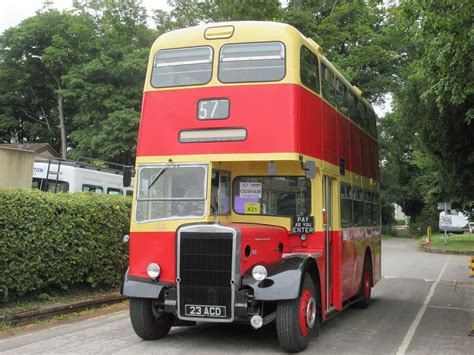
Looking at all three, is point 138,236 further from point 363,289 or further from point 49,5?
point 49,5

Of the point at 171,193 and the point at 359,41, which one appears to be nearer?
the point at 171,193

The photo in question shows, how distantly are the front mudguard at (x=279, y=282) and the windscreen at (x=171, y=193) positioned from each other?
1221mm

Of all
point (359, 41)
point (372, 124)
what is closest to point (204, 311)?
point (372, 124)

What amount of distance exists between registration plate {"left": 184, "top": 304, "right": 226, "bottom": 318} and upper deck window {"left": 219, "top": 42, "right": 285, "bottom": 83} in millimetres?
3158

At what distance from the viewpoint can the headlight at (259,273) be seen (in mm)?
6891

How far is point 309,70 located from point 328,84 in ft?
3.88

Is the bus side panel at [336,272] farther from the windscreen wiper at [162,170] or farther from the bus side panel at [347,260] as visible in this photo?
the windscreen wiper at [162,170]

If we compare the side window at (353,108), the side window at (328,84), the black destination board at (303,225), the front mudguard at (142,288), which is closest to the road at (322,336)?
the front mudguard at (142,288)

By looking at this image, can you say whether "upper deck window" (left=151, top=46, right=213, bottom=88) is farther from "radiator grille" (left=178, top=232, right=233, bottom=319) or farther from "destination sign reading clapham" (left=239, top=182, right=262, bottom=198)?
"radiator grille" (left=178, top=232, right=233, bottom=319)

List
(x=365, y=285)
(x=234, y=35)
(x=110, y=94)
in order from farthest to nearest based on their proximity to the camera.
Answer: (x=110, y=94)
(x=365, y=285)
(x=234, y=35)

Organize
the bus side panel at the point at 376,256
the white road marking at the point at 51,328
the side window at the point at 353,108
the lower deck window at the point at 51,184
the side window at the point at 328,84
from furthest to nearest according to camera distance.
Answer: the lower deck window at the point at 51,184 → the bus side panel at the point at 376,256 → the side window at the point at 353,108 → the side window at the point at 328,84 → the white road marking at the point at 51,328

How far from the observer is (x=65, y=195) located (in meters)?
10.6

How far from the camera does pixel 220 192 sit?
8.02 m

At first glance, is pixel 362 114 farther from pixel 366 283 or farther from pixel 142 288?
pixel 142 288
